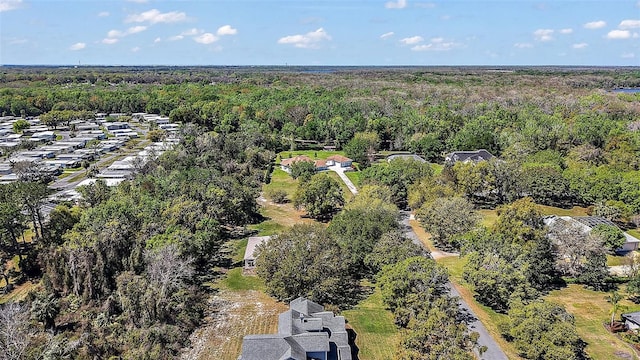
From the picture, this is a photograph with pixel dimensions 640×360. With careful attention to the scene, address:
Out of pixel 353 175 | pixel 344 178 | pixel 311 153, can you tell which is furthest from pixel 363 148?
pixel 311 153

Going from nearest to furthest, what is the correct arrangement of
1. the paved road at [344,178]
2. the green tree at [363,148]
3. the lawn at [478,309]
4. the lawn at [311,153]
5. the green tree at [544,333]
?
the green tree at [544,333], the lawn at [478,309], the paved road at [344,178], the green tree at [363,148], the lawn at [311,153]

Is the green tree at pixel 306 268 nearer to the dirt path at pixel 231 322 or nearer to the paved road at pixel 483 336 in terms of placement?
the dirt path at pixel 231 322

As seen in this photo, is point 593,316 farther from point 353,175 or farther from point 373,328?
point 353,175

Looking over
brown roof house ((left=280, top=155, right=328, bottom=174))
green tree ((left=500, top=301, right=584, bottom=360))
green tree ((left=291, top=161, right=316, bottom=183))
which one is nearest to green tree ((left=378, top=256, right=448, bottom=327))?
green tree ((left=500, top=301, right=584, bottom=360))

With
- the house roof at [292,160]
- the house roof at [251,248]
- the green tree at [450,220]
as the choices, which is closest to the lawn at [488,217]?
the green tree at [450,220]

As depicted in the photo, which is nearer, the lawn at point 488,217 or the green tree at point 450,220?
the green tree at point 450,220
